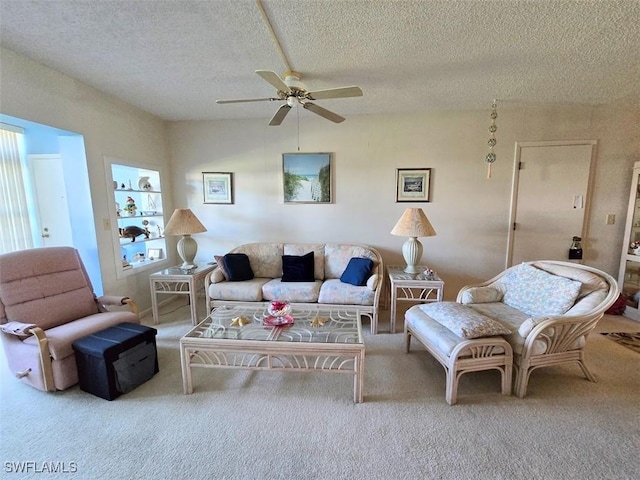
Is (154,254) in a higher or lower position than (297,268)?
higher

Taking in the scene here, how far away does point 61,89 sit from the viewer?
253 cm

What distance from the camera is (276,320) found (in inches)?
89.3

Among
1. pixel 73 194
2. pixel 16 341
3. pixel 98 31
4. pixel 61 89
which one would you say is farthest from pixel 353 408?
pixel 61 89

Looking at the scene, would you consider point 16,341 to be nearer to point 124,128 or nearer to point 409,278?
point 124,128

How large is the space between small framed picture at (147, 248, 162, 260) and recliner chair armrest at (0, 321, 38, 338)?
188 cm

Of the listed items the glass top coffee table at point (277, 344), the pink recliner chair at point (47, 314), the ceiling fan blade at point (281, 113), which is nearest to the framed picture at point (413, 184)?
the ceiling fan blade at point (281, 113)

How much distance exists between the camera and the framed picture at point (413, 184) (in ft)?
12.0

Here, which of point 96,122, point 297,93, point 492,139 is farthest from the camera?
point 492,139

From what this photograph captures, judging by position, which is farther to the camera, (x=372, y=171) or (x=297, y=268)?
(x=372, y=171)

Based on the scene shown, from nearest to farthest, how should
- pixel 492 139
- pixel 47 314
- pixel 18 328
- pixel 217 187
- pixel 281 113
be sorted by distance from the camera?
1. pixel 18 328
2. pixel 47 314
3. pixel 281 113
4. pixel 492 139
5. pixel 217 187

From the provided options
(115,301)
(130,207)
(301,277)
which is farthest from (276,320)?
(130,207)

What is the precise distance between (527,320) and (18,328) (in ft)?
12.1

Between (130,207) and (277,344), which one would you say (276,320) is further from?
(130,207)

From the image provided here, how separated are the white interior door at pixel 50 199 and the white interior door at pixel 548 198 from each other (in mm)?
5381
